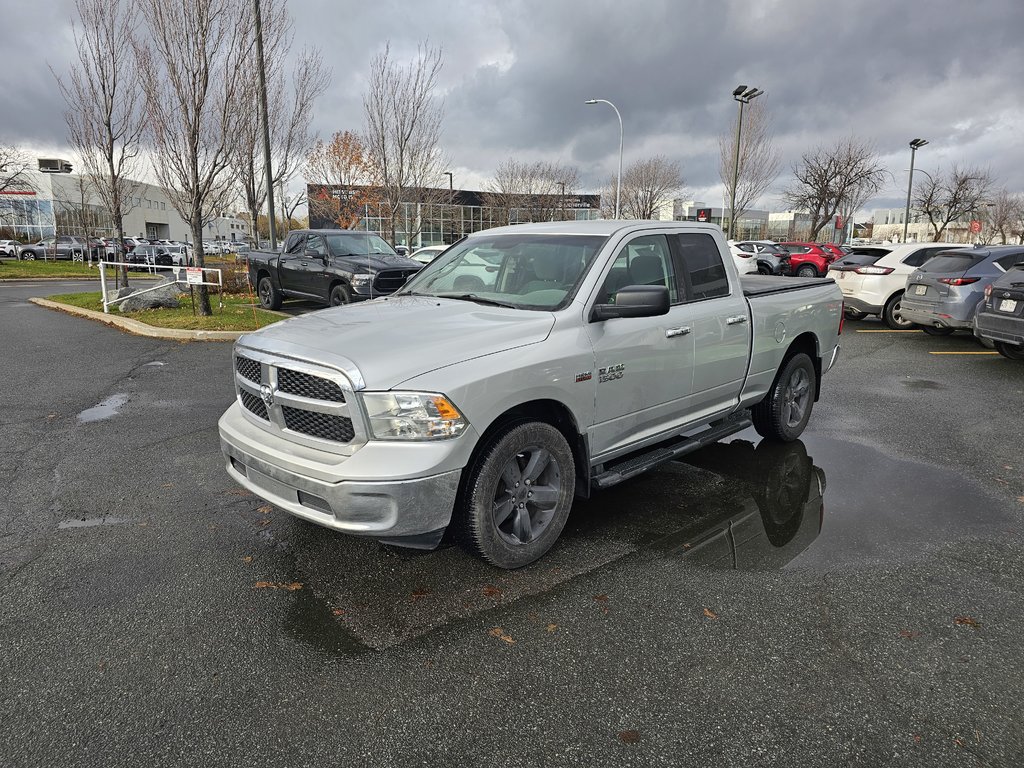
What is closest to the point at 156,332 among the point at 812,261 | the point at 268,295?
the point at 268,295

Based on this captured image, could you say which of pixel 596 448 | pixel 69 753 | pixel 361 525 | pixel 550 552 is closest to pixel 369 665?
pixel 361 525

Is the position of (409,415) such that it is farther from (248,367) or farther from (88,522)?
(88,522)

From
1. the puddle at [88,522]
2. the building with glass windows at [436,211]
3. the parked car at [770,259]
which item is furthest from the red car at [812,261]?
the puddle at [88,522]

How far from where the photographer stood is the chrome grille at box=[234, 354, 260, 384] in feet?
12.0

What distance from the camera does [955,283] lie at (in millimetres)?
11102

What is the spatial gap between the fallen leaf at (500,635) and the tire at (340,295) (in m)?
10.4

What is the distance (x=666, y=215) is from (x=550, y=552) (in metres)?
57.7

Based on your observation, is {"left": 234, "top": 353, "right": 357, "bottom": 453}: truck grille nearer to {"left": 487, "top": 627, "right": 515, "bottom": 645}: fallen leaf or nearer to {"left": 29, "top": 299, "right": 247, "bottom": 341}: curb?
{"left": 487, "top": 627, "right": 515, "bottom": 645}: fallen leaf

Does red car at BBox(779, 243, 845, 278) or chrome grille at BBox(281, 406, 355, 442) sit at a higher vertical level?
red car at BBox(779, 243, 845, 278)

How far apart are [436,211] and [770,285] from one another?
37547 mm

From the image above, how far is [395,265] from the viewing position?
1270cm

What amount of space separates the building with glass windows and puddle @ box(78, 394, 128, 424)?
15.2 metres

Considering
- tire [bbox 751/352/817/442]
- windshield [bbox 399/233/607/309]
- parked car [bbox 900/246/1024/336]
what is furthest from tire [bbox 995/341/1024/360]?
windshield [bbox 399/233/607/309]

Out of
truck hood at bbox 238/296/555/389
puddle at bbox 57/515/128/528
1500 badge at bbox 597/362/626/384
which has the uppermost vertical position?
truck hood at bbox 238/296/555/389
